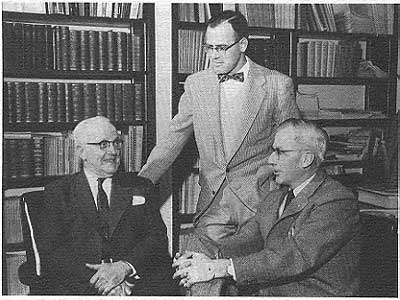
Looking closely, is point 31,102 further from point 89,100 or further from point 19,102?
point 89,100

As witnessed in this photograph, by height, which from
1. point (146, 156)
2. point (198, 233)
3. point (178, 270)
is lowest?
point (178, 270)

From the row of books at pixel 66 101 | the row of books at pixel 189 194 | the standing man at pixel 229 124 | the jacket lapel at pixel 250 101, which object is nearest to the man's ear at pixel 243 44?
the standing man at pixel 229 124

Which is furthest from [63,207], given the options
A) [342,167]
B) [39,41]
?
[342,167]

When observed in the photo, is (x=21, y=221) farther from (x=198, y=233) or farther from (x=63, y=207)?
(x=198, y=233)

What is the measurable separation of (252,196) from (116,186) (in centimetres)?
66

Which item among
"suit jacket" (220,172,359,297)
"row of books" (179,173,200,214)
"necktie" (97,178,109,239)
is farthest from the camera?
"row of books" (179,173,200,214)

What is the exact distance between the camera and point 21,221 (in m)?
2.59

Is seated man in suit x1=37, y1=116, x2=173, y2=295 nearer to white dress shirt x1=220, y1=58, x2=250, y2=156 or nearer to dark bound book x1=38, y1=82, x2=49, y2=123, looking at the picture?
dark bound book x1=38, y1=82, x2=49, y2=123

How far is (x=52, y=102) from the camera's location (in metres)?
2.63

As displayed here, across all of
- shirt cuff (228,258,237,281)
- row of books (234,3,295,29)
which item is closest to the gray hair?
row of books (234,3,295,29)

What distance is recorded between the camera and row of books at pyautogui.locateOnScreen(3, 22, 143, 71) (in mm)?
2570

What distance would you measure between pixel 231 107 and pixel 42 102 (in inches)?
36.0

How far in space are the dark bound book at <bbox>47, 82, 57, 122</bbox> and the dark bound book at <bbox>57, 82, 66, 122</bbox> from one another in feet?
0.05

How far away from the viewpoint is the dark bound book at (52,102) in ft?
8.61
